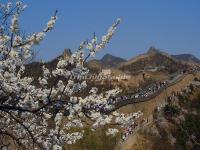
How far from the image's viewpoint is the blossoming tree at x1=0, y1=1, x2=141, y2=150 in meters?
11.1

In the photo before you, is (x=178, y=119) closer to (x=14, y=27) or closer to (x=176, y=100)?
(x=176, y=100)

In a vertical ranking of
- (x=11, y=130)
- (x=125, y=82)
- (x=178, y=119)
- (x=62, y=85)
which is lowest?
(x=11, y=130)

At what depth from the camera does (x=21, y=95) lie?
11312mm

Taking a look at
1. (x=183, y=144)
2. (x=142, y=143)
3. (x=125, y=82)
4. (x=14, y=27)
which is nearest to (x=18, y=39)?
(x=14, y=27)

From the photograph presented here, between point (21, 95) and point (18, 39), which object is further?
point (18, 39)

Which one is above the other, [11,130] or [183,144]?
[183,144]

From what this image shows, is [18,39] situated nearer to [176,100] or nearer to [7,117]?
[7,117]

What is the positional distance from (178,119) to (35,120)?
2880 inches

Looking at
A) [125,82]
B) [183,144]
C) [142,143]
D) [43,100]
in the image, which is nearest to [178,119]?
[183,144]

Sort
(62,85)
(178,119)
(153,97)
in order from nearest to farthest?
(62,85) → (178,119) → (153,97)

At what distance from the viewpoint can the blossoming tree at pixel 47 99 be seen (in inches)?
438

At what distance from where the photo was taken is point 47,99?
36.5ft

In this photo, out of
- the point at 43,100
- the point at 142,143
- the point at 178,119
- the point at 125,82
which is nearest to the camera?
the point at 43,100

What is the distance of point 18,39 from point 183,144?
68.8 meters
